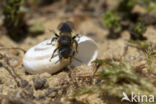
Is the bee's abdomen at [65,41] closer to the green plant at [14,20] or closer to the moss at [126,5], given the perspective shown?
the green plant at [14,20]

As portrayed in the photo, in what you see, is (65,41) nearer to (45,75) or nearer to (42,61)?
(42,61)

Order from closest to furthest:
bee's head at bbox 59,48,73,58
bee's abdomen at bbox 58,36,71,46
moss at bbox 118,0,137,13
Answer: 1. bee's head at bbox 59,48,73,58
2. bee's abdomen at bbox 58,36,71,46
3. moss at bbox 118,0,137,13

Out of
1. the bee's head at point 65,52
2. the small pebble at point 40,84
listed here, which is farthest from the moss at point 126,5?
the small pebble at point 40,84

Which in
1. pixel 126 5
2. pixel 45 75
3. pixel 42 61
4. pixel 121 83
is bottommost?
pixel 121 83

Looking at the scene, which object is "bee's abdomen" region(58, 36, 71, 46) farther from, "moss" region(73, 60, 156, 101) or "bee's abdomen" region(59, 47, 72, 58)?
"moss" region(73, 60, 156, 101)

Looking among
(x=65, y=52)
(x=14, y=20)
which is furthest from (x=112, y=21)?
(x=65, y=52)

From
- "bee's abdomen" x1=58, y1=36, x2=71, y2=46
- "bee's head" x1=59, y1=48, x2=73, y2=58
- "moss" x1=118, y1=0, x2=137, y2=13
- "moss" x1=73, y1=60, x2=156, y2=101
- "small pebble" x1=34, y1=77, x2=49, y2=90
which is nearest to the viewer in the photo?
"moss" x1=73, y1=60, x2=156, y2=101

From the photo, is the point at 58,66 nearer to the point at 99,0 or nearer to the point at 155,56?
the point at 155,56

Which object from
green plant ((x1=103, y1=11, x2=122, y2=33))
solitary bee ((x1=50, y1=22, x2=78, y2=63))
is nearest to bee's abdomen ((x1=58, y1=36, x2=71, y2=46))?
solitary bee ((x1=50, y1=22, x2=78, y2=63))

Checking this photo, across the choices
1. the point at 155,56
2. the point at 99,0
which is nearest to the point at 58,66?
the point at 155,56
